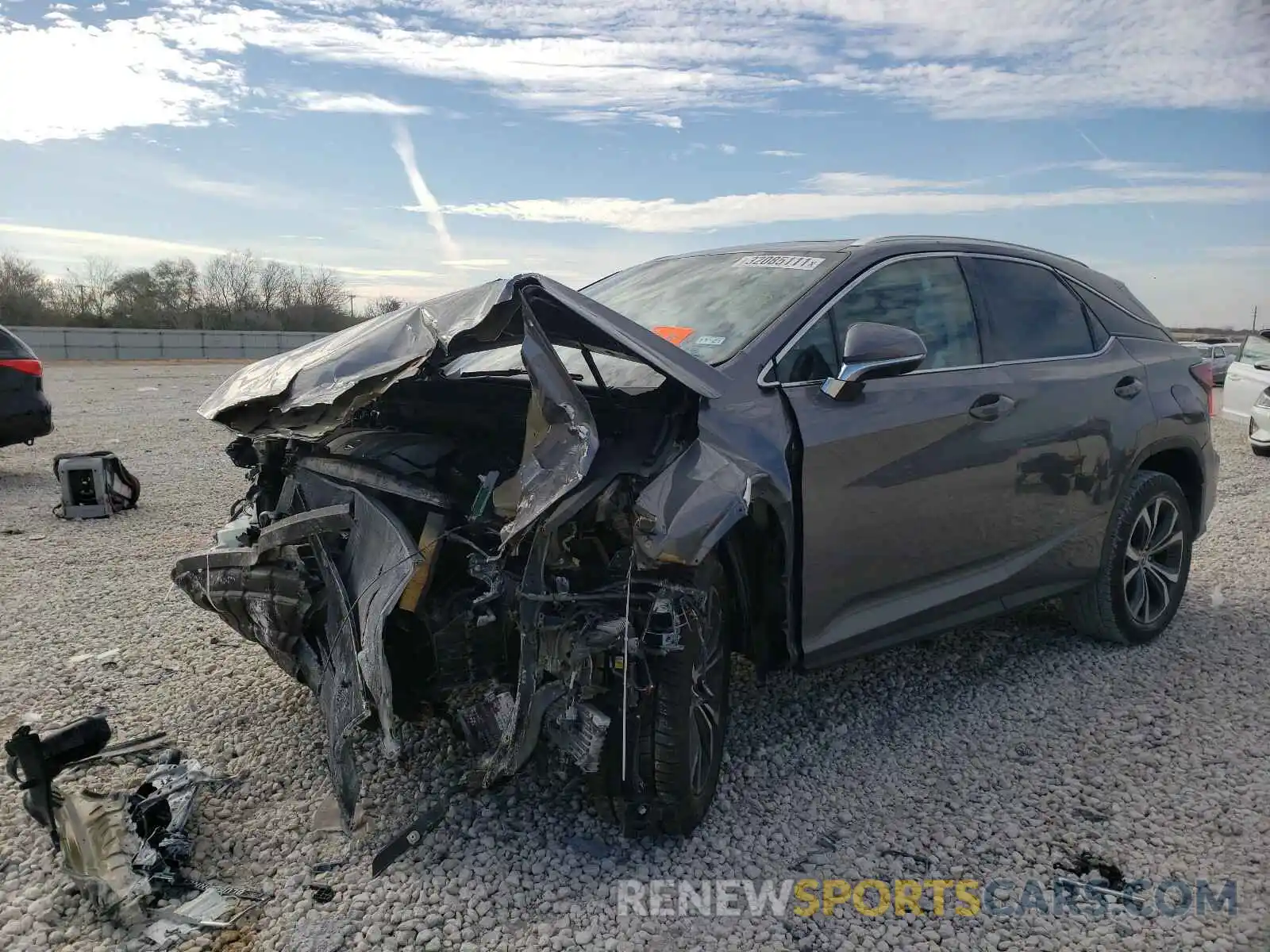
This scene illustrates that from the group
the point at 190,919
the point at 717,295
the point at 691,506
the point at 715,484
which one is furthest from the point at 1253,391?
the point at 190,919

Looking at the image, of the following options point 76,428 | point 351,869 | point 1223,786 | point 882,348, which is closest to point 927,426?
point 882,348

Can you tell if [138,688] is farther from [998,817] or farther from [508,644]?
[998,817]

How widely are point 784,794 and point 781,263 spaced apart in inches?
78.6

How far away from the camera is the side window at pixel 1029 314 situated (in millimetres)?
4008

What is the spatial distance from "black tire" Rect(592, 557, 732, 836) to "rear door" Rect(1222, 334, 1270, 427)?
11.4 m

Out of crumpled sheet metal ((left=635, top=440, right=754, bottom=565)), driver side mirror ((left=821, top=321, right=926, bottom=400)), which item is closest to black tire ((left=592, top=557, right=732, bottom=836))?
crumpled sheet metal ((left=635, top=440, right=754, bottom=565))

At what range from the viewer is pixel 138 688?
4012 mm

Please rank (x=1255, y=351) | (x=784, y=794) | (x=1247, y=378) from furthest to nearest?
(x=1255, y=351) → (x=1247, y=378) → (x=784, y=794)

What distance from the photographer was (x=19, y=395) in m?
8.77

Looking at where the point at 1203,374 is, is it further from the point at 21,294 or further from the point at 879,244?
the point at 21,294

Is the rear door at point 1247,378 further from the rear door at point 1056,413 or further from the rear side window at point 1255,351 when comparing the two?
the rear door at point 1056,413

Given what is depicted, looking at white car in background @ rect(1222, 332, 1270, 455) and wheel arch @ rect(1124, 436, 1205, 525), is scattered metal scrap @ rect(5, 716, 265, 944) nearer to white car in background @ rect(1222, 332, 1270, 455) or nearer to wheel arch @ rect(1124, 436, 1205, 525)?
wheel arch @ rect(1124, 436, 1205, 525)

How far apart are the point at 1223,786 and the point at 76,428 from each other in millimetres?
13790

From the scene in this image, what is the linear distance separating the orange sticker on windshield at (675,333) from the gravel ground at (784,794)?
1494 mm
